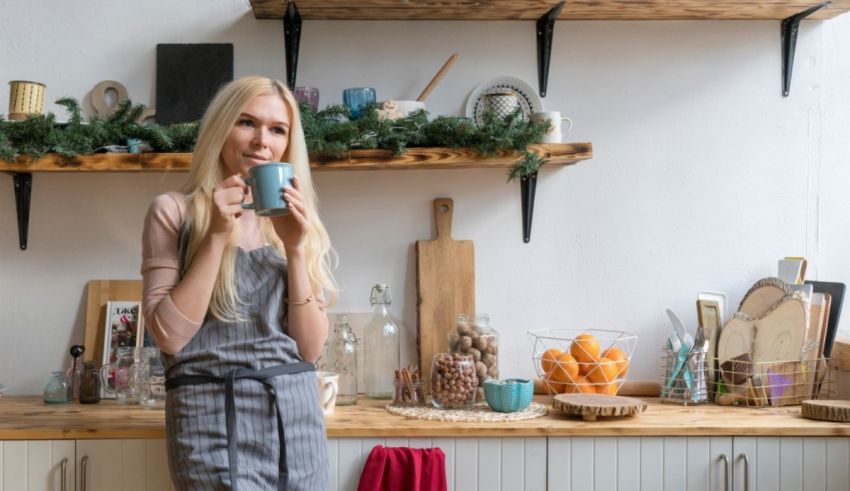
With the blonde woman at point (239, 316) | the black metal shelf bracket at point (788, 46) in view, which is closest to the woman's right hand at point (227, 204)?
the blonde woman at point (239, 316)

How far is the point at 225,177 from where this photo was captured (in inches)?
67.4

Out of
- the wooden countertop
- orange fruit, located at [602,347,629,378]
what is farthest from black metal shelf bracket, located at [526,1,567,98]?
the wooden countertop

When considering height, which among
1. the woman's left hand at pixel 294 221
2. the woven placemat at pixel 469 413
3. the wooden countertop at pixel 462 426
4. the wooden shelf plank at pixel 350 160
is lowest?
the wooden countertop at pixel 462 426

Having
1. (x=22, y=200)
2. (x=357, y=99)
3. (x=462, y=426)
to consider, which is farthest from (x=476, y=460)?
(x=22, y=200)

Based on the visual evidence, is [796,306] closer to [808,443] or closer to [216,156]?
[808,443]

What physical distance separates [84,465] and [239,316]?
659 mm

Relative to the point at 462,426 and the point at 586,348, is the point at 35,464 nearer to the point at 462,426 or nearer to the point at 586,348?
the point at 462,426

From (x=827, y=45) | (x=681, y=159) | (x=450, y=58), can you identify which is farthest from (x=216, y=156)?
(x=827, y=45)

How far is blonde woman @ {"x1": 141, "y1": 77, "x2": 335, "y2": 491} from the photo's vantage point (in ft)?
5.20

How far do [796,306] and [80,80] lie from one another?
2.16 metres

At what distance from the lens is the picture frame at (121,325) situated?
2.43 metres

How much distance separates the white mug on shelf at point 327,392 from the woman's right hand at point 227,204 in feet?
2.35

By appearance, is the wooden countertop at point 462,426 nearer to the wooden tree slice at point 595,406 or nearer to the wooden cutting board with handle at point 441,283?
the wooden tree slice at point 595,406

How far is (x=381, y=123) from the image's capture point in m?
2.20
